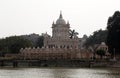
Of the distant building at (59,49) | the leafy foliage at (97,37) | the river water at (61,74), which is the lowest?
the river water at (61,74)

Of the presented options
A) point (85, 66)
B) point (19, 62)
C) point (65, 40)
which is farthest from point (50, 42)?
point (85, 66)

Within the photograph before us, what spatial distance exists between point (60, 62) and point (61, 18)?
38508 mm

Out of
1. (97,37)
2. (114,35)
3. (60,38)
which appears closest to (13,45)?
(60,38)

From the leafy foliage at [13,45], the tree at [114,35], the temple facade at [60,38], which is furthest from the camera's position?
the leafy foliage at [13,45]

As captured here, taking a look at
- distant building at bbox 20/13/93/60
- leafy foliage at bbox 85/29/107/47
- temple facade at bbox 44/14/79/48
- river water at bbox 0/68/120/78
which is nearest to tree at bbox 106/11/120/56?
distant building at bbox 20/13/93/60

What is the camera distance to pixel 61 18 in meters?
124

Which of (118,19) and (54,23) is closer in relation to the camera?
(118,19)

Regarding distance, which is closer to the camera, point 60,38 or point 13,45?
point 60,38

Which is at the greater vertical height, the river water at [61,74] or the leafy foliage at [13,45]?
the leafy foliage at [13,45]

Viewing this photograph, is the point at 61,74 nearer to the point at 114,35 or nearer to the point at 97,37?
the point at 114,35

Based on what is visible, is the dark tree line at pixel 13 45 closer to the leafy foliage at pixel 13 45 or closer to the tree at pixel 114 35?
the leafy foliage at pixel 13 45

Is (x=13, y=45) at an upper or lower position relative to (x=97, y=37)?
lower

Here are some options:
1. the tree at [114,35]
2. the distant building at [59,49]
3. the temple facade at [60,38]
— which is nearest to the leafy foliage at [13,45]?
the temple facade at [60,38]

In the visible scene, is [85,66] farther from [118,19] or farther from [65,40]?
[65,40]
